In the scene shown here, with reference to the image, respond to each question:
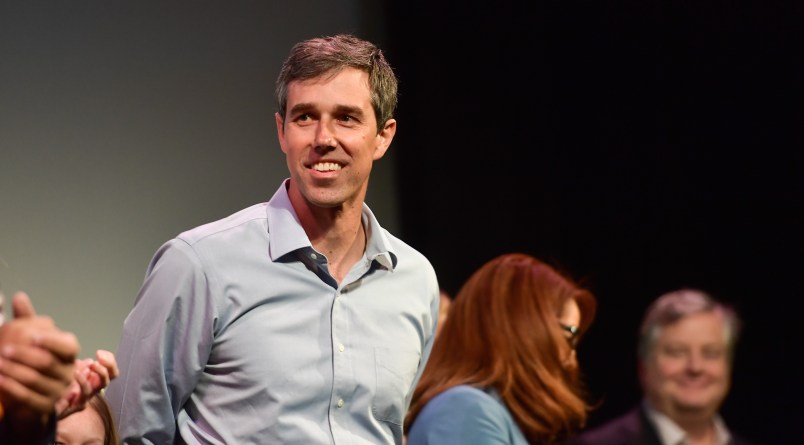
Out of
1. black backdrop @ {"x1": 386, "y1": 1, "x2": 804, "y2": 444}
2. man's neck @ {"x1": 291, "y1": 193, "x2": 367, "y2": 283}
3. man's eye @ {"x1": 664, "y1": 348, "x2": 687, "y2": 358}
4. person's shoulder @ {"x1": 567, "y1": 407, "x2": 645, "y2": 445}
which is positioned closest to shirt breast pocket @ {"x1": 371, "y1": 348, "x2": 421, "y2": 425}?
man's neck @ {"x1": 291, "y1": 193, "x2": 367, "y2": 283}

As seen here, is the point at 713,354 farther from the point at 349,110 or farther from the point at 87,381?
the point at 87,381

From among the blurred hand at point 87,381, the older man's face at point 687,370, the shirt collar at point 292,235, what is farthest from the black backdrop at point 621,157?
the blurred hand at point 87,381

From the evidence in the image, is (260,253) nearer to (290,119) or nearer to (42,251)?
(290,119)

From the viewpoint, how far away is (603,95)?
3975mm

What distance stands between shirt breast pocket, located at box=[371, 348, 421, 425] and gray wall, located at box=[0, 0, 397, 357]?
4.55 feet

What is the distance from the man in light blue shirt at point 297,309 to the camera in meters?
2.07

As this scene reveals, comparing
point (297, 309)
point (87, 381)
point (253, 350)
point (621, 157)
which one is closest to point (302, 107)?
point (297, 309)

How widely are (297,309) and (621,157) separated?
213cm

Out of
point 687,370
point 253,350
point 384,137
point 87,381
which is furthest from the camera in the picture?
point 384,137

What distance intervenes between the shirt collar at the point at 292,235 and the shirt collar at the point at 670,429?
28.8 inches

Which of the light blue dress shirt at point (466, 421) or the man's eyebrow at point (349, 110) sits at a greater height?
the man's eyebrow at point (349, 110)

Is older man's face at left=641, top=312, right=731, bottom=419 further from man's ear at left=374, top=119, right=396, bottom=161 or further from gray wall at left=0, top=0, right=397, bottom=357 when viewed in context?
gray wall at left=0, top=0, right=397, bottom=357

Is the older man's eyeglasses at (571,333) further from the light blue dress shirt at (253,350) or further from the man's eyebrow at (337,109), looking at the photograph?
the man's eyebrow at (337,109)

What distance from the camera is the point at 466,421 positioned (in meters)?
2.76
